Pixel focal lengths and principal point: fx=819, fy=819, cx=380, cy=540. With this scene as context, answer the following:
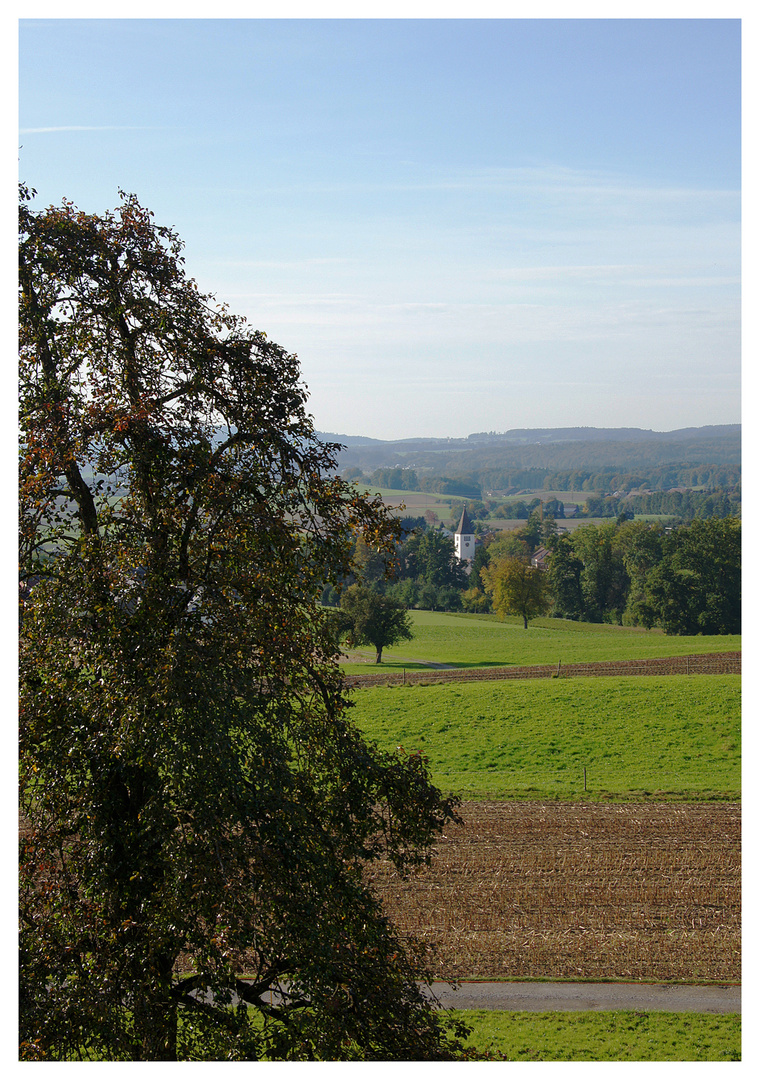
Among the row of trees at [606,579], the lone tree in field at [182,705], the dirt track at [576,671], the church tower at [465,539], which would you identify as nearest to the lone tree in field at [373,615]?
the dirt track at [576,671]

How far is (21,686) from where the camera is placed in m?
6.31

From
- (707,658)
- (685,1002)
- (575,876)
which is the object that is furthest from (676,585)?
(685,1002)

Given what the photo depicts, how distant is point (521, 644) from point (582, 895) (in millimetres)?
43332

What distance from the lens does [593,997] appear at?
12945 mm

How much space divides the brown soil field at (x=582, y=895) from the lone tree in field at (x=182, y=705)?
7.30m

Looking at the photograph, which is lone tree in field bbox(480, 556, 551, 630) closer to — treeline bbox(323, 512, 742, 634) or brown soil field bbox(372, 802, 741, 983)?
treeline bbox(323, 512, 742, 634)

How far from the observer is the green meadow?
81.4 ft

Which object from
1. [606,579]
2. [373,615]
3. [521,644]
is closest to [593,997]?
[373,615]

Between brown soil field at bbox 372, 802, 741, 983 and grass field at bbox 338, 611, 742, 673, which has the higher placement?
grass field at bbox 338, 611, 742, 673

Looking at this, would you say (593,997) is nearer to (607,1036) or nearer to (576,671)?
(607,1036)

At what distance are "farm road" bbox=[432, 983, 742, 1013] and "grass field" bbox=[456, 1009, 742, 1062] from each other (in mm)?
236

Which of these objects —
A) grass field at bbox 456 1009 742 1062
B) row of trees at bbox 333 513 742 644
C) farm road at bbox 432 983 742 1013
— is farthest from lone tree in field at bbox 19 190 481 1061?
row of trees at bbox 333 513 742 644

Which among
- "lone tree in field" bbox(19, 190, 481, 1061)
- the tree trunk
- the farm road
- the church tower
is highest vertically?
the church tower
